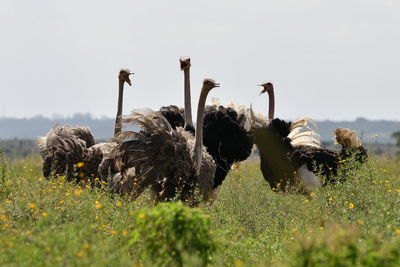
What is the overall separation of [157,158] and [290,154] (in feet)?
9.80

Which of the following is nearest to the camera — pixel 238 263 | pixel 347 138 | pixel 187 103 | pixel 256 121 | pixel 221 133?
pixel 238 263

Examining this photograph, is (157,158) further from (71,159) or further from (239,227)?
A: (71,159)

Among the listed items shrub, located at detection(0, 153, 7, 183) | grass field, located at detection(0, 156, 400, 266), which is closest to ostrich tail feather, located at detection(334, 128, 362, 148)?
grass field, located at detection(0, 156, 400, 266)

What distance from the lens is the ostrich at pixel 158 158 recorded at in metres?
8.98

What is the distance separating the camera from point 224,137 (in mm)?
11328

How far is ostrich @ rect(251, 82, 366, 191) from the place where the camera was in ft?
36.7

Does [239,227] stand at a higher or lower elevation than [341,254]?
lower

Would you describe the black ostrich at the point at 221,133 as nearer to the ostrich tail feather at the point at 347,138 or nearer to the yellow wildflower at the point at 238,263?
the ostrich tail feather at the point at 347,138

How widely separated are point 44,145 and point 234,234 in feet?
18.0

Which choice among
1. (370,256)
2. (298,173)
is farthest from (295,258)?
(298,173)

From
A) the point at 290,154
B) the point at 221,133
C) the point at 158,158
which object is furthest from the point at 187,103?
the point at 158,158

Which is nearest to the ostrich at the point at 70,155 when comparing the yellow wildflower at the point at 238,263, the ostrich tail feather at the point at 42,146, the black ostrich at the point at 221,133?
the ostrich tail feather at the point at 42,146

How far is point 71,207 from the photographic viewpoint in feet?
23.2

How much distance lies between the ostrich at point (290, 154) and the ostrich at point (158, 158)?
7.63 feet
